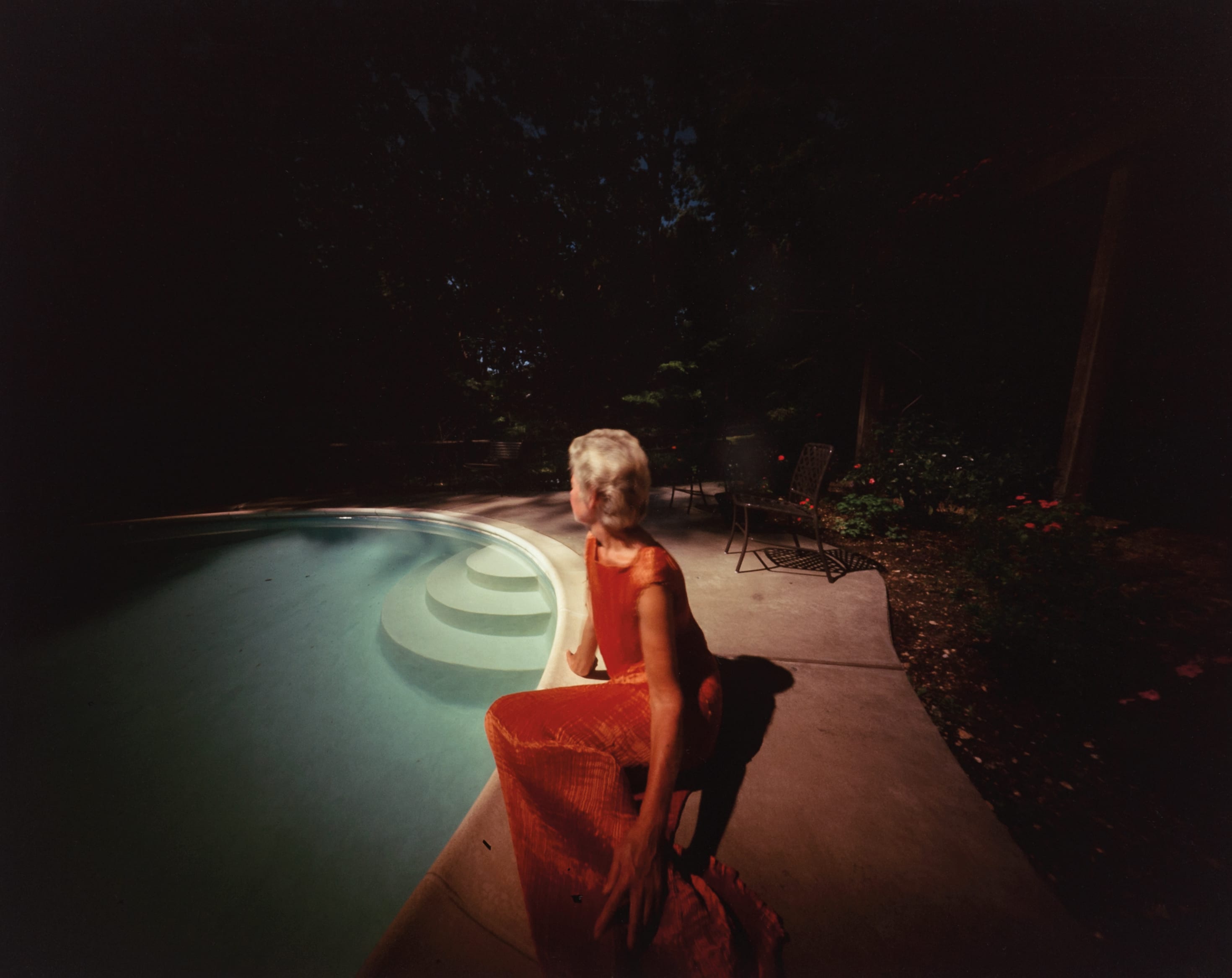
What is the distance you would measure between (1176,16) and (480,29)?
45.5 ft

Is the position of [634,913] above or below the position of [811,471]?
below

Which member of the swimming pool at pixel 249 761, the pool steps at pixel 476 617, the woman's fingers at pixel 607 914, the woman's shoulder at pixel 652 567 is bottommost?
the swimming pool at pixel 249 761

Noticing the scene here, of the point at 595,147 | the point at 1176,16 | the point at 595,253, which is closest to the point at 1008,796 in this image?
the point at 1176,16

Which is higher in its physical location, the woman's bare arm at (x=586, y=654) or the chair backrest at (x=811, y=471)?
the chair backrest at (x=811, y=471)

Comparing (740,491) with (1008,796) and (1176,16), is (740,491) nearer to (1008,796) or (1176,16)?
(1008,796)

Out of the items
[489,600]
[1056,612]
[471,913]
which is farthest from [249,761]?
[1056,612]

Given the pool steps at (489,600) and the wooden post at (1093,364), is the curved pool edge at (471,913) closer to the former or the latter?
the pool steps at (489,600)

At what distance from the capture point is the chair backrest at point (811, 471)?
12.8 ft

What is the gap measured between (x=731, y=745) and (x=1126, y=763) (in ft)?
5.07

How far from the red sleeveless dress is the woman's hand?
0.04 m

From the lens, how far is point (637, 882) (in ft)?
3.63

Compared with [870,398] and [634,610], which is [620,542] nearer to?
[634,610]

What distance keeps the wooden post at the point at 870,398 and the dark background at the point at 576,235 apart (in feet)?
1.05

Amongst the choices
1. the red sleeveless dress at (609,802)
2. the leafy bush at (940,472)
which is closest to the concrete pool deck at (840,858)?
the red sleeveless dress at (609,802)
